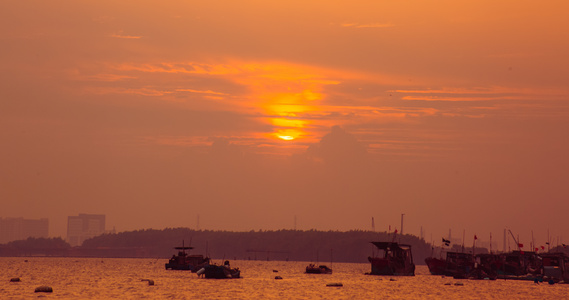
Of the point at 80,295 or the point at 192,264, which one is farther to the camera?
the point at 192,264

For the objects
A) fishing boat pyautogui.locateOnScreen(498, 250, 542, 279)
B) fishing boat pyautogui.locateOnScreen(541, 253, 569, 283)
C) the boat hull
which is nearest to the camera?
fishing boat pyautogui.locateOnScreen(541, 253, 569, 283)

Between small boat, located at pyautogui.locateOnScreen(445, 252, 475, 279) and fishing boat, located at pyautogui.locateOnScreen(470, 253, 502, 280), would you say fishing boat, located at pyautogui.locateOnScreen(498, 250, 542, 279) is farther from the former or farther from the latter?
small boat, located at pyautogui.locateOnScreen(445, 252, 475, 279)

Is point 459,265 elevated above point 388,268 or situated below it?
above

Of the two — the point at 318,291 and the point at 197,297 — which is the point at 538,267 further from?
the point at 197,297

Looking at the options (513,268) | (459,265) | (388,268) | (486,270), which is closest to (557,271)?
(486,270)

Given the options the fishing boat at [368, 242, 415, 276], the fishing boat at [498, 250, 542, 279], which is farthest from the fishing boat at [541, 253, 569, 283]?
the fishing boat at [368, 242, 415, 276]

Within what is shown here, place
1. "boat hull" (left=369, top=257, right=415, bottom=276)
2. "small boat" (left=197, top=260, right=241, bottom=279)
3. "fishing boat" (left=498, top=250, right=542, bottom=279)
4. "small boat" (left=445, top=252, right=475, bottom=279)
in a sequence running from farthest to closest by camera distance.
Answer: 1. "fishing boat" (left=498, top=250, right=542, bottom=279)
2. "boat hull" (left=369, top=257, right=415, bottom=276)
3. "small boat" (left=445, top=252, right=475, bottom=279)
4. "small boat" (left=197, top=260, right=241, bottom=279)

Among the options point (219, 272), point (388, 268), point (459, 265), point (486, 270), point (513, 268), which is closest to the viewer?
point (219, 272)

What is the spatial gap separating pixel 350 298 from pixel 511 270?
3833 inches

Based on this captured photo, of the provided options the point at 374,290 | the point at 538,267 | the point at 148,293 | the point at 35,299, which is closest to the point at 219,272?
the point at 374,290

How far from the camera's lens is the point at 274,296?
104875mm

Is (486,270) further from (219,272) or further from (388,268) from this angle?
(219,272)

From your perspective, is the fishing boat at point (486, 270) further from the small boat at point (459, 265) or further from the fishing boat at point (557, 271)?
the fishing boat at point (557, 271)

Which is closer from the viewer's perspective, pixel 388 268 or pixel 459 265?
pixel 459 265
